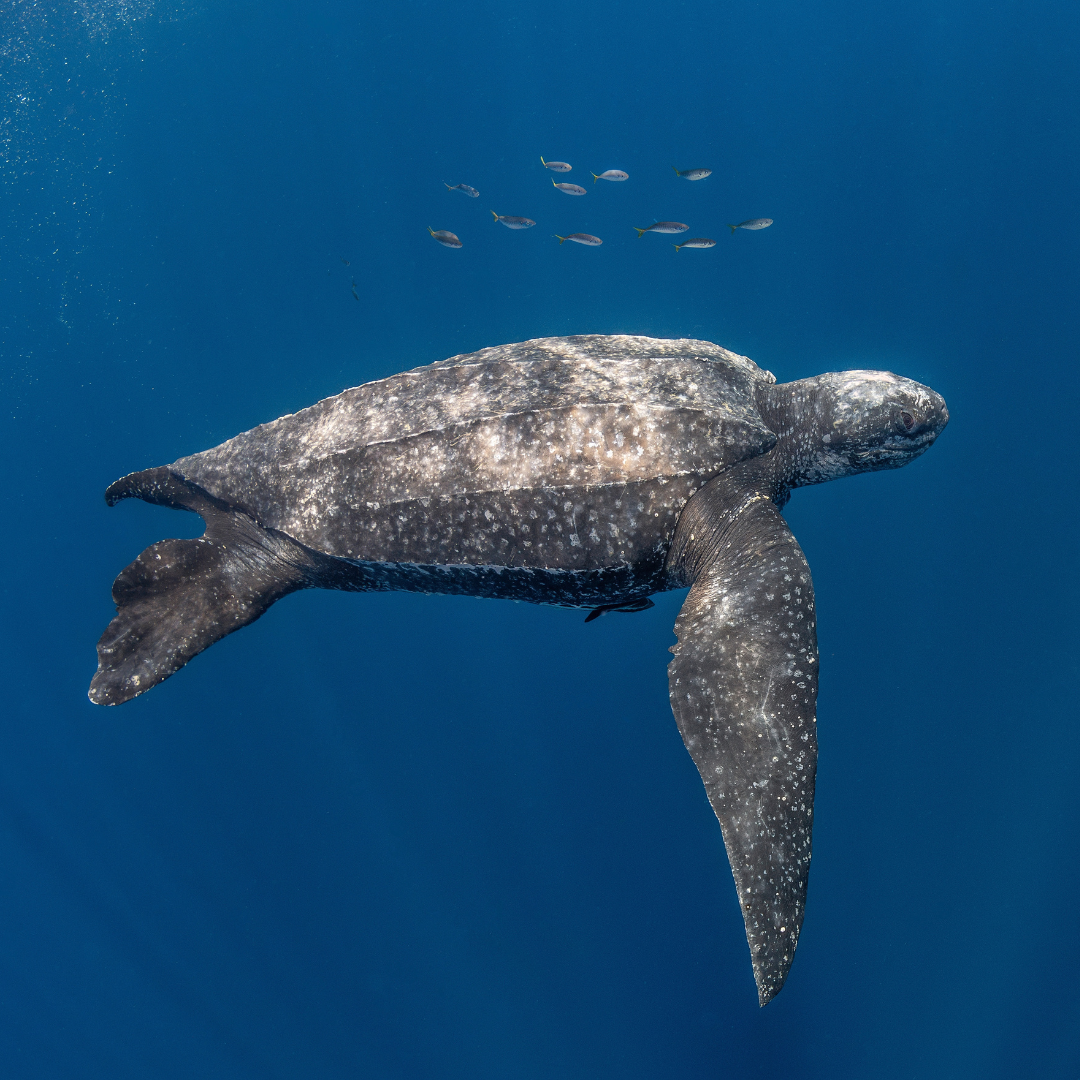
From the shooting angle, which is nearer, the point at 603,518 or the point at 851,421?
the point at 603,518

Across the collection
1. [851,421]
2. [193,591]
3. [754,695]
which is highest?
[193,591]

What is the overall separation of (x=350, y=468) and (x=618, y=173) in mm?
4249

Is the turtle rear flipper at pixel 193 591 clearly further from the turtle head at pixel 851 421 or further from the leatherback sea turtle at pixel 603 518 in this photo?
the turtle head at pixel 851 421

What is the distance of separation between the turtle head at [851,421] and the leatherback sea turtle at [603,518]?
0.5 inches

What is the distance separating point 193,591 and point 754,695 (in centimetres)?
375

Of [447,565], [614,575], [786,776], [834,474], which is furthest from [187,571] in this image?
[834,474]

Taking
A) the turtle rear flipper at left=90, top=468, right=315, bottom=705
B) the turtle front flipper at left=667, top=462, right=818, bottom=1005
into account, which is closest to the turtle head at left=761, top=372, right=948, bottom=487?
the turtle front flipper at left=667, top=462, right=818, bottom=1005

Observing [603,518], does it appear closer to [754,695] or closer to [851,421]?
[754,695]

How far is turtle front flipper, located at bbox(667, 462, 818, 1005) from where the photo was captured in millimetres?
2541

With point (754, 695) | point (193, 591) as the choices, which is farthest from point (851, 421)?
point (193, 591)

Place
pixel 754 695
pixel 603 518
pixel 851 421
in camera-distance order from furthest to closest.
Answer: pixel 851 421 < pixel 603 518 < pixel 754 695

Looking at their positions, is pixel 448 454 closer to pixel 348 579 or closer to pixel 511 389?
pixel 511 389

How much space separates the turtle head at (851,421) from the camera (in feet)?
12.4

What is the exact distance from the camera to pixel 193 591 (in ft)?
14.3
